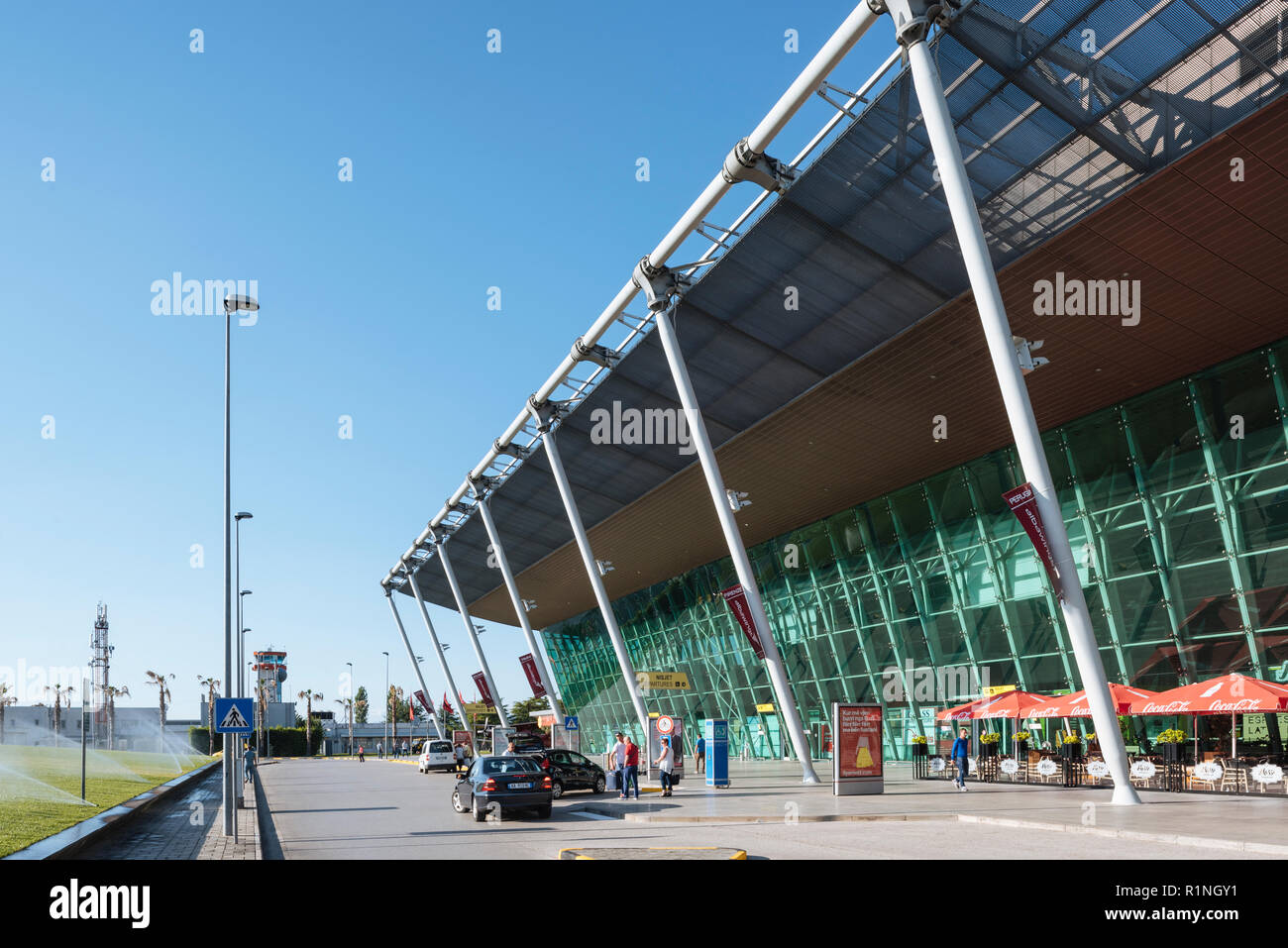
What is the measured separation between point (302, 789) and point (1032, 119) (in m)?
29.6

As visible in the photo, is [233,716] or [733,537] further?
[733,537]

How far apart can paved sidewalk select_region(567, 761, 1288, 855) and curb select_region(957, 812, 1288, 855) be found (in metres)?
0.01

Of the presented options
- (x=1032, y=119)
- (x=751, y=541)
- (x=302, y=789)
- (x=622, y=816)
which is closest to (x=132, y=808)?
(x=622, y=816)

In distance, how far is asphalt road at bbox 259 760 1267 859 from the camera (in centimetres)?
1331

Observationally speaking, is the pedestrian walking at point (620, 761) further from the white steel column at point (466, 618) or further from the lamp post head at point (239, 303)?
the white steel column at point (466, 618)

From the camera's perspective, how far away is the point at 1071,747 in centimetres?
2591

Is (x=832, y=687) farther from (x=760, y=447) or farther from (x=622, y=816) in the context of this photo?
(x=622, y=816)

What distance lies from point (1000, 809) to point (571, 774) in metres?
13.4

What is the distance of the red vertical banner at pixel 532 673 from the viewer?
49.2m

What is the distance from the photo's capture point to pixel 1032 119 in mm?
20312

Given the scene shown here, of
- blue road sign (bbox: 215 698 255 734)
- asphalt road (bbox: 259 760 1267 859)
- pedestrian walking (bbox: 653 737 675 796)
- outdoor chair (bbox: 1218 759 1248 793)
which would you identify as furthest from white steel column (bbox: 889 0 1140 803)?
blue road sign (bbox: 215 698 255 734)

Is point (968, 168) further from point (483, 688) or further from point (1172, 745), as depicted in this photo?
point (483, 688)

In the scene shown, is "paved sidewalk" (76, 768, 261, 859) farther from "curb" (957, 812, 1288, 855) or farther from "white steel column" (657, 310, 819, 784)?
"white steel column" (657, 310, 819, 784)

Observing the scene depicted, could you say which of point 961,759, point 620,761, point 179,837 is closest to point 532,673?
point 620,761
